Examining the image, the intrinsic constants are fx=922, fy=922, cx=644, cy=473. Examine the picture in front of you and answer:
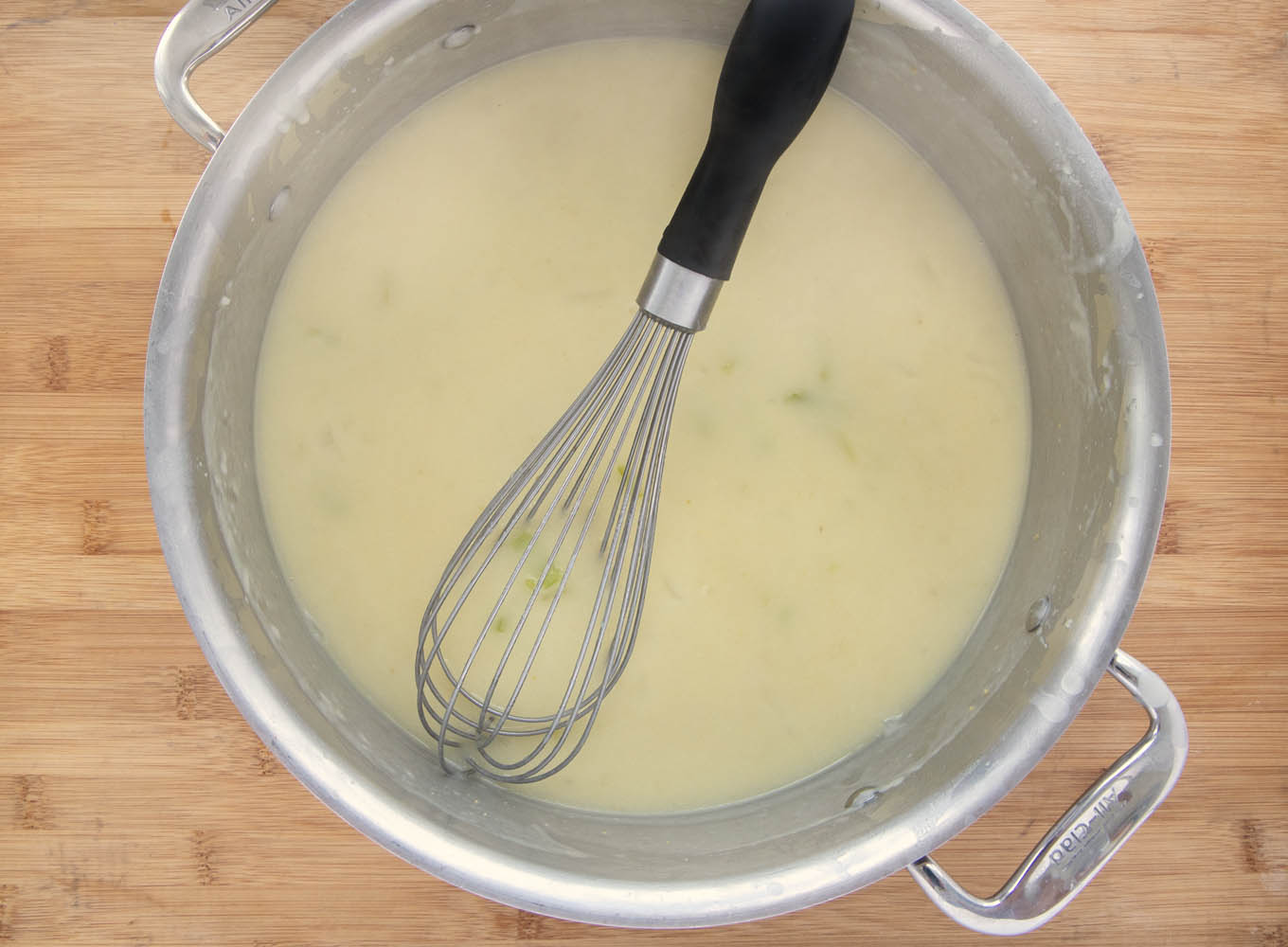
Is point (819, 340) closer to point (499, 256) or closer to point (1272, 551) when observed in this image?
point (499, 256)

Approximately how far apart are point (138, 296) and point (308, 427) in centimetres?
20

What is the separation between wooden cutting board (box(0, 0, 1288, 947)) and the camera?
828mm

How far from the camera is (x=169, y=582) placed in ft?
2.73

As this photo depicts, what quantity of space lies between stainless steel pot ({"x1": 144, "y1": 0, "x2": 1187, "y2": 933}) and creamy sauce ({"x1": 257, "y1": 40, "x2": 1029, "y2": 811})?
0.10ft

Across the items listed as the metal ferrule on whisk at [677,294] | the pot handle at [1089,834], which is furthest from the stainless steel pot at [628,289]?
the metal ferrule on whisk at [677,294]

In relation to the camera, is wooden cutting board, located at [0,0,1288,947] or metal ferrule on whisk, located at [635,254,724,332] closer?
metal ferrule on whisk, located at [635,254,724,332]

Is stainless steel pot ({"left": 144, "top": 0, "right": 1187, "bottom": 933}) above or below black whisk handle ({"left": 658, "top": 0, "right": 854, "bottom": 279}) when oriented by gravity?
below

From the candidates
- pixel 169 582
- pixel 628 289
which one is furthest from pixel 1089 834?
pixel 169 582

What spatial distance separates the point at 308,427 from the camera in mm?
806

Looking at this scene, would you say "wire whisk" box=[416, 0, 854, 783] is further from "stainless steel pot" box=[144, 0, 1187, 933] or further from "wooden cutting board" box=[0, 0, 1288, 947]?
"wooden cutting board" box=[0, 0, 1288, 947]

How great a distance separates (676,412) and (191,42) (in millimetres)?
458

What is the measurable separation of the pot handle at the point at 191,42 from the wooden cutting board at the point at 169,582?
0.54 feet

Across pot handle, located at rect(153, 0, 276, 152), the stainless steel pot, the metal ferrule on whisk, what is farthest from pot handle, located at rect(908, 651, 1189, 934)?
pot handle, located at rect(153, 0, 276, 152)

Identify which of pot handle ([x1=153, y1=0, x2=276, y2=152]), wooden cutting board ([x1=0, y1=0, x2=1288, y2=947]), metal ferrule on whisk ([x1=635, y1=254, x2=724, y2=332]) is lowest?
wooden cutting board ([x1=0, y1=0, x2=1288, y2=947])
